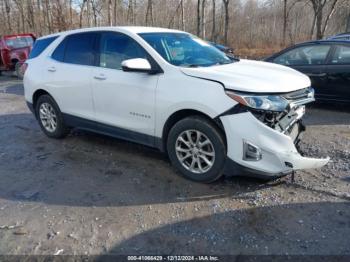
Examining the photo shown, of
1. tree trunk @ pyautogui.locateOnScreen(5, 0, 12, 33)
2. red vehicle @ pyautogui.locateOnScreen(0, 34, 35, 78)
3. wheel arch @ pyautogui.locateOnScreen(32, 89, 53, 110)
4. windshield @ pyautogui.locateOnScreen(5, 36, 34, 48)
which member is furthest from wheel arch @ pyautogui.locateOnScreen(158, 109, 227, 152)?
tree trunk @ pyautogui.locateOnScreen(5, 0, 12, 33)

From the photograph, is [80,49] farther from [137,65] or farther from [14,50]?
[14,50]

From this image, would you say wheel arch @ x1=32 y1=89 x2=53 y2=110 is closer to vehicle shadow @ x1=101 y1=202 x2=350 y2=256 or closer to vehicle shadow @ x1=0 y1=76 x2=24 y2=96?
vehicle shadow @ x1=101 y1=202 x2=350 y2=256

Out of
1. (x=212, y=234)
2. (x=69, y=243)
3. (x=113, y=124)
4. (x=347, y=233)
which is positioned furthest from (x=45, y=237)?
(x=347, y=233)

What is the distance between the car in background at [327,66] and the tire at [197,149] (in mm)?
4088

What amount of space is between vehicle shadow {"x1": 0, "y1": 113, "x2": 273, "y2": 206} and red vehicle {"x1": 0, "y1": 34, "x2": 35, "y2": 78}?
32.1ft

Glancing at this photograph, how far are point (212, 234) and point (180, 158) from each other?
1.21 meters

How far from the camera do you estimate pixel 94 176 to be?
4.28 m

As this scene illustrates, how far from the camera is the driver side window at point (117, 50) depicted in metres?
4.29

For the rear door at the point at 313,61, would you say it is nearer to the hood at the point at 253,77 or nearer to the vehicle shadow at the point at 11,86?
the hood at the point at 253,77

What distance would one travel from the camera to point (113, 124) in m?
4.62

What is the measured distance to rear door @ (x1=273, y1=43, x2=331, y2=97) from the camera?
6.78m

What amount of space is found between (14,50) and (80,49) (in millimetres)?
10855

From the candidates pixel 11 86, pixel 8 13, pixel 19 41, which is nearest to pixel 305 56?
pixel 11 86

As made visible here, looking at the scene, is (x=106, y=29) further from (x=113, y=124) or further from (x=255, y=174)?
(x=255, y=174)
